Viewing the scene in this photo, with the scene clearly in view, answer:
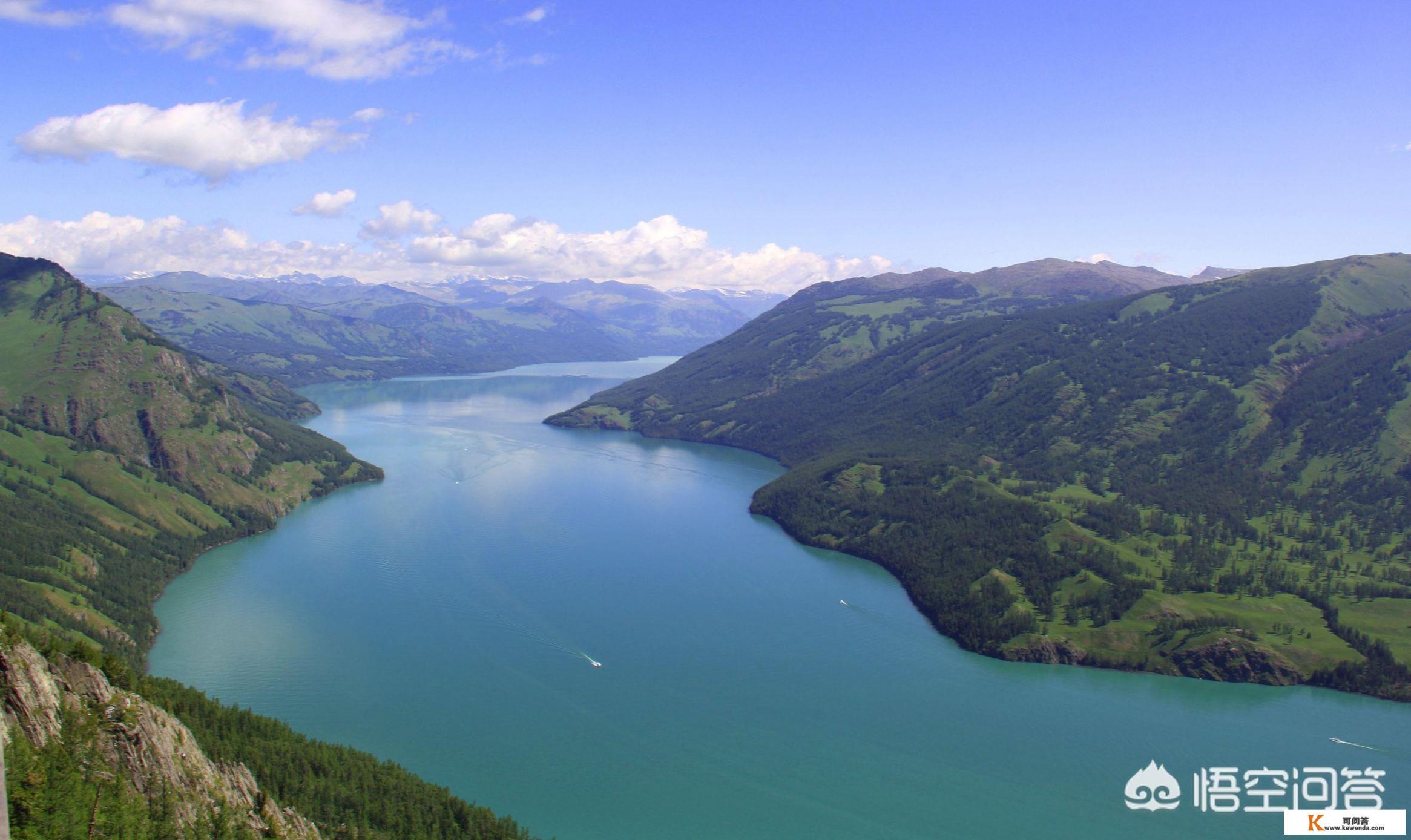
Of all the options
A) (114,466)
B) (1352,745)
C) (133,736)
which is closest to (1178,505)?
(1352,745)

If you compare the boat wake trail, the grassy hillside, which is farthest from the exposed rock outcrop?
the boat wake trail

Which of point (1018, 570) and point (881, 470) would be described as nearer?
point (1018, 570)

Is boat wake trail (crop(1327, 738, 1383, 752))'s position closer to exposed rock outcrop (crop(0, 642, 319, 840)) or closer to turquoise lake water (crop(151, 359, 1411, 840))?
turquoise lake water (crop(151, 359, 1411, 840))

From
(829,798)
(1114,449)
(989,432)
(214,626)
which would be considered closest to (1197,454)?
(1114,449)

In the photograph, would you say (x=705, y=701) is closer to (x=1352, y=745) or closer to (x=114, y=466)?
(x=1352, y=745)

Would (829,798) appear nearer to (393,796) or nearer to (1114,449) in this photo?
(393,796)
